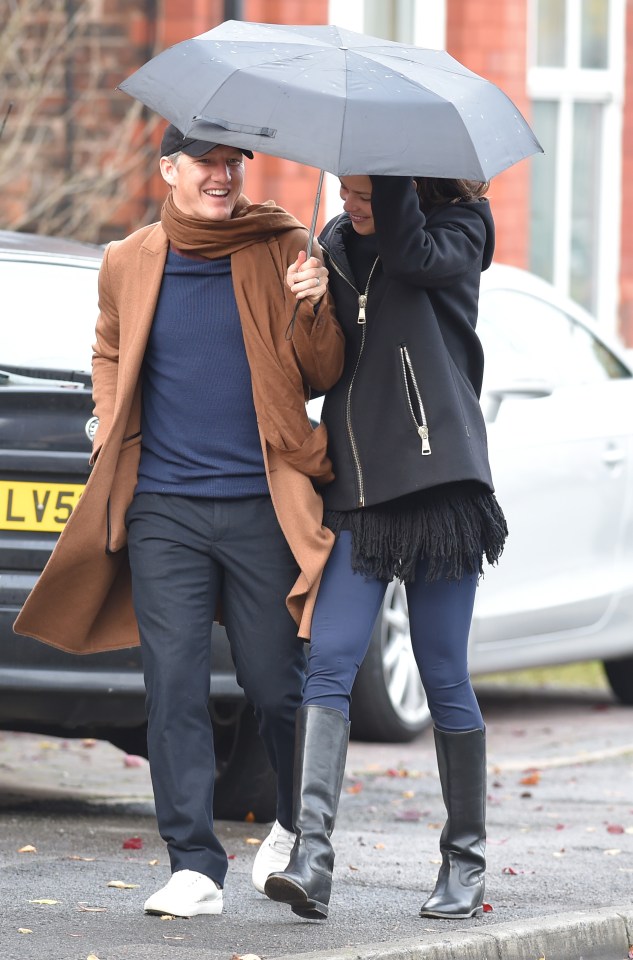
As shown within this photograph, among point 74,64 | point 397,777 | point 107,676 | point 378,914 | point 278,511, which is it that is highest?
point 74,64

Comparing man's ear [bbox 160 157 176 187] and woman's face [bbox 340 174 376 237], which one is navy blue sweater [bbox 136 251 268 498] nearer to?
man's ear [bbox 160 157 176 187]

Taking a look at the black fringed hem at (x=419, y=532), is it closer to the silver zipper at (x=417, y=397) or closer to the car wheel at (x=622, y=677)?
the silver zipper at (x=417, y=397)

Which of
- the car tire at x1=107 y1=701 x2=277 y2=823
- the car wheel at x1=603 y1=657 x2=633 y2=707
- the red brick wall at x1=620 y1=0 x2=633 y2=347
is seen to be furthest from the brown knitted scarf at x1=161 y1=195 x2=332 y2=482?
the red brick wall at x1=620 y1=0 x2=633 y2=347


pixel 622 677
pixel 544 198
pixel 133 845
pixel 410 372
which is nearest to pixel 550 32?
pixel 544 198

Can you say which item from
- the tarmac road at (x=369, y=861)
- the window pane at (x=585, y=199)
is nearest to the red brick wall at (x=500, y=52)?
the window pane at (x=585, y=199)

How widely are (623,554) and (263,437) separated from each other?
424 cm

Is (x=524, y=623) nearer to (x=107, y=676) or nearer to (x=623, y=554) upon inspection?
(x=623, y=554)

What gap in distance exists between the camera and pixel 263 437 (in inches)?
179

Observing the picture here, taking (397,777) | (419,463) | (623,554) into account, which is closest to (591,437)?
(623,554)

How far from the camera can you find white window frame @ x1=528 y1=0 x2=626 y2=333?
14258 mm

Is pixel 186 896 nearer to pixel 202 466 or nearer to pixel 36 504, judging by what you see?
pixel 202 466

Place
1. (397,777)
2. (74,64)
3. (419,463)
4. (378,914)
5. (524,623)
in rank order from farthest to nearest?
(74,64) → (524,623) → (397,777) → (378,914) → (419,463)

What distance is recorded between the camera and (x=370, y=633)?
181 inches

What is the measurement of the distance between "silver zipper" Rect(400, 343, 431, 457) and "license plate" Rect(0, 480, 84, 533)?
1299 millimetres
